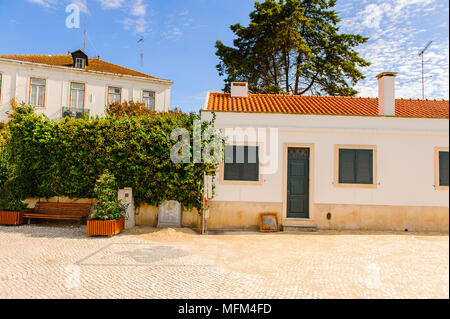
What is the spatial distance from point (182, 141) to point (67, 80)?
58.0 feet

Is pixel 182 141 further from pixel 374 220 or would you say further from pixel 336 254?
pixel 374 220

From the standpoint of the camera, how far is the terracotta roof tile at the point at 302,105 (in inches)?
425

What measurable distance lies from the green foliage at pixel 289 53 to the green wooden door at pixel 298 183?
10852mm

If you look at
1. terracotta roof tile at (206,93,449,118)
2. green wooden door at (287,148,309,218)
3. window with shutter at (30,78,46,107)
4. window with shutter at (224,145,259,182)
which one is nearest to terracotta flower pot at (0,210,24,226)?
window with shutter at (224,145,259,182)

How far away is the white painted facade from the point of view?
21609 millimetres

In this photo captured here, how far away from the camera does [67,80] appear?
2286cm

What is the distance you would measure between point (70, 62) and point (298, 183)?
21773 millimetres

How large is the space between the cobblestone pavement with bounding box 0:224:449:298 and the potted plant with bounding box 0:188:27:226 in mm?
575

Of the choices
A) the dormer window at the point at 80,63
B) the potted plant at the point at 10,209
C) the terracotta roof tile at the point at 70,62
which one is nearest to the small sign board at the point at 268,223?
the potted plant at the point at 10,209

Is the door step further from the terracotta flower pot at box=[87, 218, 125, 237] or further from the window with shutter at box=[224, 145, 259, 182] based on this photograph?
the terracotta flower pot at box=[87, 218, 125, 237]

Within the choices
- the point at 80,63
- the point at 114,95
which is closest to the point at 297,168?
the point at 114,95

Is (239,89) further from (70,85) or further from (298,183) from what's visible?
(70,85)

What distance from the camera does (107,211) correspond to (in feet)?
28.4

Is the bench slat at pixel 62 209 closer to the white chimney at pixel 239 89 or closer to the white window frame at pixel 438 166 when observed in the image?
the white chimney at pixel 239 89
